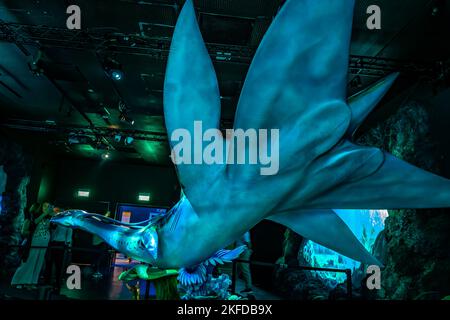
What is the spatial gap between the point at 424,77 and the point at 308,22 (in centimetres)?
602

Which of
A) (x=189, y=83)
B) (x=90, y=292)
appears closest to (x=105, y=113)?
(x=90, y=292)

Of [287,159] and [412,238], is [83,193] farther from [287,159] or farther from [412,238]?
[287,159]

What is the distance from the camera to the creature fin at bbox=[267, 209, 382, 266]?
1.42 m

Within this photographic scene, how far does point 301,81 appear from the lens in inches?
41.9

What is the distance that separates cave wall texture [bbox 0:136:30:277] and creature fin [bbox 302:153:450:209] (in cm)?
1176

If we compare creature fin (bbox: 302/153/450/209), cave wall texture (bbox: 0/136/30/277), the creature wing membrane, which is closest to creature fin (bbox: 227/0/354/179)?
the creature wing membrane

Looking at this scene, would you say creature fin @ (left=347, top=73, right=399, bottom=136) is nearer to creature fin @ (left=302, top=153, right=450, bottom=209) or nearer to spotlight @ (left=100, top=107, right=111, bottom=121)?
creature fin @ (left=302, top=153, right=450, bottom=209)

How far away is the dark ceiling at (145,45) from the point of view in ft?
16.2

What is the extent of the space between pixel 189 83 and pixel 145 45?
5.20m
